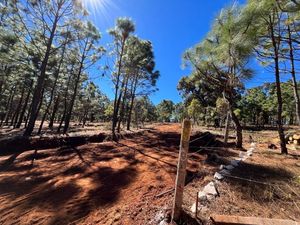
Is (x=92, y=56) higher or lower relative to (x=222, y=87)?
higher

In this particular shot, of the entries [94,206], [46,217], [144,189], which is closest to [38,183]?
[46,217]

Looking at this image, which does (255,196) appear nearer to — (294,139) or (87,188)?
(87,188)

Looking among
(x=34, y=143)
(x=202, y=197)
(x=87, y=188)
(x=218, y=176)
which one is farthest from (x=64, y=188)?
(x=34, y=143)

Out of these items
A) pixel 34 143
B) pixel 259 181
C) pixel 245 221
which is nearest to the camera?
pixel 245 221

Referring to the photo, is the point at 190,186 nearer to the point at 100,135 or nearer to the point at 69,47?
the point at 100,135

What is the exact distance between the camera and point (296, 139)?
10516mm

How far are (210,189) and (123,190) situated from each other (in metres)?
1.89

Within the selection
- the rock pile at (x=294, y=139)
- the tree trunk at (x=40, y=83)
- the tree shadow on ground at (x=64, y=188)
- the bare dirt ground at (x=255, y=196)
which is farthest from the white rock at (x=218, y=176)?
the tree trunk at (x=40, y=83)

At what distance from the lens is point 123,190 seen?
4445 mm

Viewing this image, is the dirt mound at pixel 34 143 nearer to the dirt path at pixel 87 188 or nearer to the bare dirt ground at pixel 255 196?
the dirt path at pixel 87 188

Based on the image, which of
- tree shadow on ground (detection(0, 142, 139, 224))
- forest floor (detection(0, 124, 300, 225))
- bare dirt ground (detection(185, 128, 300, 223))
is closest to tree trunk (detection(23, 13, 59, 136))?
forest floor (detection(0, 124, 300, 225))

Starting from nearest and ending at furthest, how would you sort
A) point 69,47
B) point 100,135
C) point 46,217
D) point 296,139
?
point 46,217 < point 296,139 < point 100,135 < point 69,47

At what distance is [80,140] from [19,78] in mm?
10570

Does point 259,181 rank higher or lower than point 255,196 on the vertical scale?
higher
